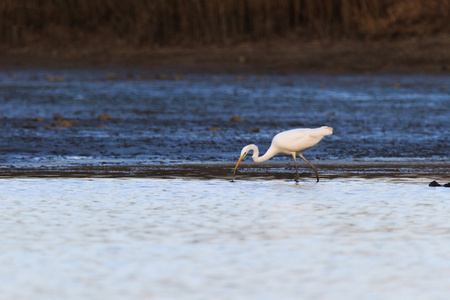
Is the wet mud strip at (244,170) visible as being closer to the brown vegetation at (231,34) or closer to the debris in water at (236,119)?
the debris in water at (236,119)

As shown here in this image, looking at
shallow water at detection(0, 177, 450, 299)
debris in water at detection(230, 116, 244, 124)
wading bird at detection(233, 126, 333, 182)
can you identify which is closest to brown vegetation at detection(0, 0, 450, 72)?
A: debris in water at detection(230, 116, 244, 124)

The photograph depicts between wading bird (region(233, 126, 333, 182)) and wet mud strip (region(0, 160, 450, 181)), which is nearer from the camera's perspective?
wet mud strip (region(0, 160, 450, 181))

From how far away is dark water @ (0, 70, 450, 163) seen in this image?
42.2 feet

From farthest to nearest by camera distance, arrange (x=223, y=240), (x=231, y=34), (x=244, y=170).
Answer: (x=231, y=34), (x=244, y=170), (x=223, y=240)

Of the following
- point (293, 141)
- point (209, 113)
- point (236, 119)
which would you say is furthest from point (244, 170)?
point (209, 113)

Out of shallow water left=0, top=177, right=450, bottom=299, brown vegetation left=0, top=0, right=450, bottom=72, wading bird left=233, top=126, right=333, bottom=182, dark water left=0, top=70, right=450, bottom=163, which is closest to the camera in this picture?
shallow water left=0, top=177, right=450, bottom=299

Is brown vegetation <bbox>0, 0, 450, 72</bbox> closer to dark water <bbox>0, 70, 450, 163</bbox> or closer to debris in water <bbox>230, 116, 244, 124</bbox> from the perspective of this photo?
dark water <bbox>0, 70, 450, 163</bbox>

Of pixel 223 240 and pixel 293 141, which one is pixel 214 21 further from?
pixel 223 240

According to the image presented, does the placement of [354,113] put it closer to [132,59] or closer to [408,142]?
[408,142]

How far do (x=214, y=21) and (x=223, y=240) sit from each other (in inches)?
828

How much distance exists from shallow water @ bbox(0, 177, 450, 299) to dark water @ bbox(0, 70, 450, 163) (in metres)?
3.25

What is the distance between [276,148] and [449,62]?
47.5 feet

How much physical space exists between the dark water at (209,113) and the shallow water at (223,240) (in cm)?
325

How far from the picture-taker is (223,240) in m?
6.57
